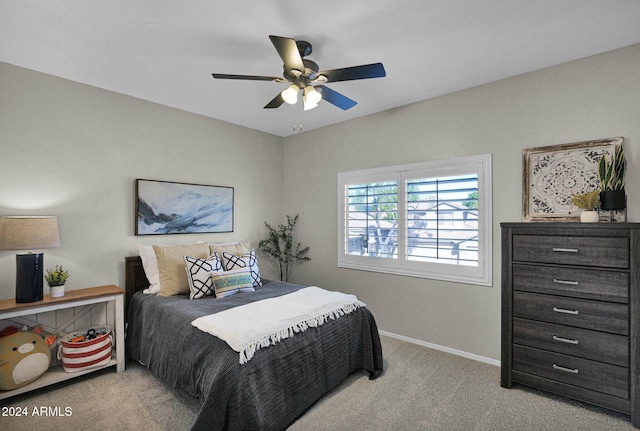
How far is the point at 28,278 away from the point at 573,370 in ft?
13.2

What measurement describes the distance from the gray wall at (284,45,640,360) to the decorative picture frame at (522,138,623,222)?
70 mm

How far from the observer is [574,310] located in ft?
7.41

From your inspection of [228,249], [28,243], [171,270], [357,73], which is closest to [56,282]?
[28,243]

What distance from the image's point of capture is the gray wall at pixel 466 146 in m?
2.45

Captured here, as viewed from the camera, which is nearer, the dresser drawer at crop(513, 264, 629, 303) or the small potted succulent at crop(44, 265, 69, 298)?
the dresser drawer at crop(513, 264, 629, 303)

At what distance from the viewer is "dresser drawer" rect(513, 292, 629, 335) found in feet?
6.93

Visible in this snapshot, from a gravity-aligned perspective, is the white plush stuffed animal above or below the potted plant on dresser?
below

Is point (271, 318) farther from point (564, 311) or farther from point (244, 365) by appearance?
point (564, 311)

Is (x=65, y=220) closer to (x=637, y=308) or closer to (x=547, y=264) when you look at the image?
(x=547, y=264)

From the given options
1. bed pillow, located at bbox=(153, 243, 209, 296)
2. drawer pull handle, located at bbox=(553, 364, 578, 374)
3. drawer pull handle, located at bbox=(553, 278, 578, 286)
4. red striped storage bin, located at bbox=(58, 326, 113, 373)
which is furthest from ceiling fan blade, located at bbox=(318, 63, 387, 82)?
red striped storage bin, located at bbox=(58, 326, 113, 373)

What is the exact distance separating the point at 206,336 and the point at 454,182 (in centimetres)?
258

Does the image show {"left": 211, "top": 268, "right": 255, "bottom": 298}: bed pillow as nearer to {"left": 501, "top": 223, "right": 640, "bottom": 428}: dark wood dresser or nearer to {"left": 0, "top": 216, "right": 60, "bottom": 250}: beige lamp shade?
{"left": 0, "top": 216, "right": 60, "bottom": 250}: beige lamp shade

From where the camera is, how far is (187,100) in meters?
3.37

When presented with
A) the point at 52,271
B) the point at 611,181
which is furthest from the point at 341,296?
the point at 52,271
